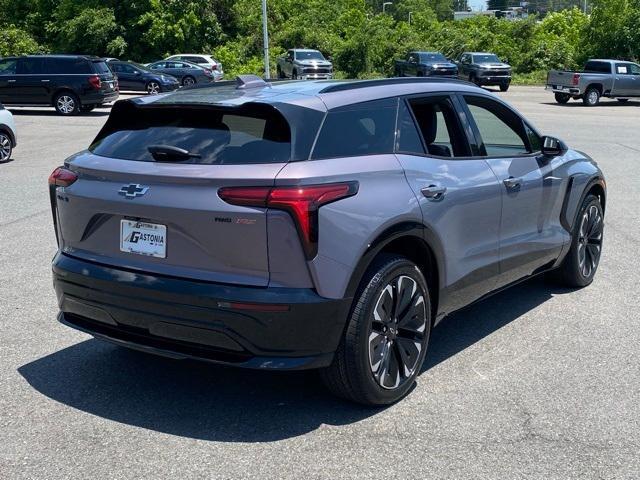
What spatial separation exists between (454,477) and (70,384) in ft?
7.71

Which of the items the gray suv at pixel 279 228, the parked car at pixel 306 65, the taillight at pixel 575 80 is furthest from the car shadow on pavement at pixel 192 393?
the parked car at pixel 306 65

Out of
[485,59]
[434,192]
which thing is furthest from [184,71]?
[434,192]

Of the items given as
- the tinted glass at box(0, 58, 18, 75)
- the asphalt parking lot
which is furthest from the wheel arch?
the tinted glass at box(0, 58, 18, 75)

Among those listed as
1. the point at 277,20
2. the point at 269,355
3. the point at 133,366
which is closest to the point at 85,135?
the point at 133,366

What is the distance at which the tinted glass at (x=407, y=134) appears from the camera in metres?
4.60

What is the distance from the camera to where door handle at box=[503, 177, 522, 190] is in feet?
17.3

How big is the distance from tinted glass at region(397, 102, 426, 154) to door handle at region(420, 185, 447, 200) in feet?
0.83

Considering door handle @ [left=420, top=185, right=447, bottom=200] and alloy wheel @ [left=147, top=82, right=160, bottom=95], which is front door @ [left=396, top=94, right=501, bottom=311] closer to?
door handle @ [left=420, top=185, right=447, bottom=200]

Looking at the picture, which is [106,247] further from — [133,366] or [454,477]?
[454,477]

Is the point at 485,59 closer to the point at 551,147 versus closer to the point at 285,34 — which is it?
the point at 285,34

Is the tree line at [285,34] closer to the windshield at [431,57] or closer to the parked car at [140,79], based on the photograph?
the windshield at [431,57]

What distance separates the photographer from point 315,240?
379cm

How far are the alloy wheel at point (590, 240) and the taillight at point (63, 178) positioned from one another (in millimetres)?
4090

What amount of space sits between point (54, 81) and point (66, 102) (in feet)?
2.43
